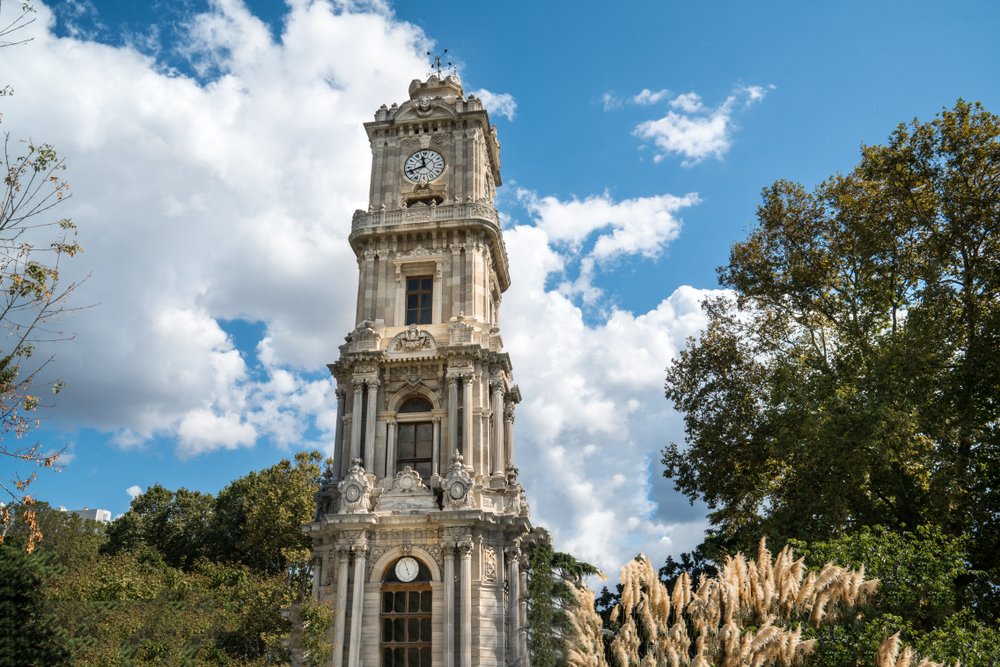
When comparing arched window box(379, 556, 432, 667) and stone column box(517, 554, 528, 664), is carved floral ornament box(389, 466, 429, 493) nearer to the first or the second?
arched window box(379, 556, 432, 667)

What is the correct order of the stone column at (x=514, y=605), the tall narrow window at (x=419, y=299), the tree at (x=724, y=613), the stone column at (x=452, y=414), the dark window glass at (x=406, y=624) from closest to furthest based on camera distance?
the tree at (x=724, y=613) < the dark window glass at (x=406, y=624) < the stone column at (x=514, y=605) < the stone column at (x=452, y=414) < the tall narrow window at (x=419, y=299)

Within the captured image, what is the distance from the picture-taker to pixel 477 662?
28609 millimetres

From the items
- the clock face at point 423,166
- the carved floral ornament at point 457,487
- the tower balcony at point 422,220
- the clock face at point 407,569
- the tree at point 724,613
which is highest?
the clock face at point 423,166

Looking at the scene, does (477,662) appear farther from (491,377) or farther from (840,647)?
(840,647)

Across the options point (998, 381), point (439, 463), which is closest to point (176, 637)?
point (439, 463)

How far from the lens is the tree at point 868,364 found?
22547 millimetres

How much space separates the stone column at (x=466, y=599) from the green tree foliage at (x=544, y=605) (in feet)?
8.20

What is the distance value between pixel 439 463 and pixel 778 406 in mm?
12811

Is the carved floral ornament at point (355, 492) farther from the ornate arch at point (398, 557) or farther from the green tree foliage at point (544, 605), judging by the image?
the green tree foliage at point (544, 605)

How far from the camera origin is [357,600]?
96.1 ft

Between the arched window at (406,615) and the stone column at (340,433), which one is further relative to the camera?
the stone column at (340,433)

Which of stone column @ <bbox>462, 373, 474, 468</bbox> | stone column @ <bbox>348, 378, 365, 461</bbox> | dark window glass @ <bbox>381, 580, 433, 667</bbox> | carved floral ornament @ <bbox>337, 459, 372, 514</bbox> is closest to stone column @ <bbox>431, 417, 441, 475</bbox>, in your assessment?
stone column @ <bbox>462, 373, 474, 468</bbox>

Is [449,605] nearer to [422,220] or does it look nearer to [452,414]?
[452,414]

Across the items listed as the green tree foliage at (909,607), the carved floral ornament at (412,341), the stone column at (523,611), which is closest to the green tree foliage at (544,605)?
the stone column at (523,611)
